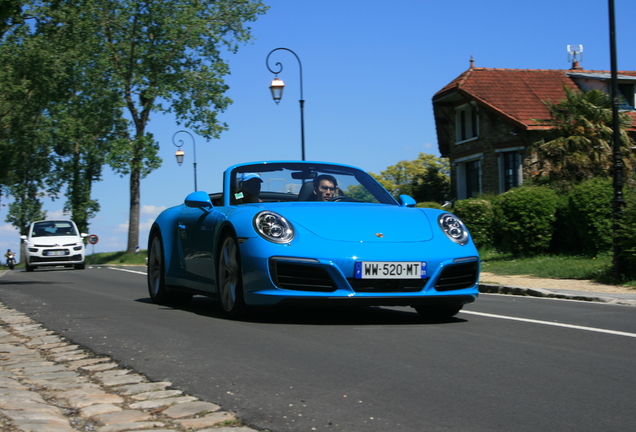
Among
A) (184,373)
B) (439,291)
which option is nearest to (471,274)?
(439,291)

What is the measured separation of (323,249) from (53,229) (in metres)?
24.2

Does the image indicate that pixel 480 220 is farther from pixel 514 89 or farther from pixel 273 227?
pixel 273 227

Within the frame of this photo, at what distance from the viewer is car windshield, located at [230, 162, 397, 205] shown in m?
8.17

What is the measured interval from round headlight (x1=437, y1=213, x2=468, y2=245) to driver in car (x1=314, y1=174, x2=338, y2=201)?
1290mm

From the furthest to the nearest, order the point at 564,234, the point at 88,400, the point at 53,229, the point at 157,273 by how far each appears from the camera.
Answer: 1. the point at 53,229
2. the point at 564,234
3. the point at 157,273
4. the point at 88,400

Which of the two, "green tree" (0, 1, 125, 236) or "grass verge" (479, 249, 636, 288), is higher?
"green tree" (0, 1, 125, 236)

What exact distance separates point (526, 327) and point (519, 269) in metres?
10.8

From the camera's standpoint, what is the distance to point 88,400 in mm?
4043

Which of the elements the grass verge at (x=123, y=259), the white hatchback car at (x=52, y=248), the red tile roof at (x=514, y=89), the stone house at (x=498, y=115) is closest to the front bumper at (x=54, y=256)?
the white hatchback car at (x=52, y=248)

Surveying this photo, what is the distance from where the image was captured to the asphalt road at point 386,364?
374 cm

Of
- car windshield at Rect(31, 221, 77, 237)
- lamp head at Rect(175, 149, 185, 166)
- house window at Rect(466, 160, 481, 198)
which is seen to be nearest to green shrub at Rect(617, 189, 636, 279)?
car windshield at Rect(31, 221, 77, 237)

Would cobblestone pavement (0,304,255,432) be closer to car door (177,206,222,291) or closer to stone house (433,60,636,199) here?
car door (177,206,222,291)

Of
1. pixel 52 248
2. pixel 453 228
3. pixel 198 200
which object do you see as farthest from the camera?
pixel 52 248

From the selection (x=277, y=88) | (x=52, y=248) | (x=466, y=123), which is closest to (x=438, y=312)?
(x=277, y=88)
